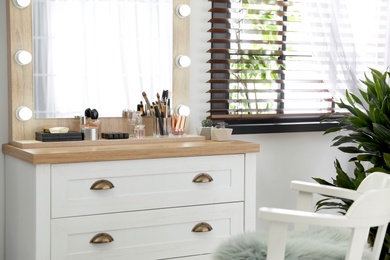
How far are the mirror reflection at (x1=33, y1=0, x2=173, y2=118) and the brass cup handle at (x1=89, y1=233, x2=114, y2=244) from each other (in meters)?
0.65

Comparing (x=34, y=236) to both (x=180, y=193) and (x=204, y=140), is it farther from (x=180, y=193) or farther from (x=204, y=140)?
(x=204, y=140)

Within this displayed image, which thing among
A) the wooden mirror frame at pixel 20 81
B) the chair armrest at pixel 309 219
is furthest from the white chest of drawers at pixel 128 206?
the chair armrest at pixel 309 219

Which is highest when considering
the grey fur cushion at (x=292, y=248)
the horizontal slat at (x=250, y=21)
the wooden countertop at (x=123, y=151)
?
the horizontal slat at (x=250, y=21)

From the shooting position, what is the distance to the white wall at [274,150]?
141 inches

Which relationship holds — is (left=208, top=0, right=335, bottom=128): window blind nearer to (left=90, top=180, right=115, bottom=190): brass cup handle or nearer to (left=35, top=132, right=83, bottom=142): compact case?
(left=35, top=132, right=83, bottom=142): compact case

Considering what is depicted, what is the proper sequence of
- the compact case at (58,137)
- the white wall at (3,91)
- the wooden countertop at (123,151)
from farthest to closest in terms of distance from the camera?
1. the white wall at (3,91)
2. the compact case at (58,137)
3. the wooden countertop at (123,151)

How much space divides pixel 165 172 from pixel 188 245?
0.35 m

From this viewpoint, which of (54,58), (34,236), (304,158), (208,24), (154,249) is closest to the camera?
(34,236)

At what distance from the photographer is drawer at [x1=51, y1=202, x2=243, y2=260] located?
2.81 metres

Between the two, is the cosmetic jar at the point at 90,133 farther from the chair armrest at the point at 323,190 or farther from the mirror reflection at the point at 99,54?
the chair armrest at the point at 323,190

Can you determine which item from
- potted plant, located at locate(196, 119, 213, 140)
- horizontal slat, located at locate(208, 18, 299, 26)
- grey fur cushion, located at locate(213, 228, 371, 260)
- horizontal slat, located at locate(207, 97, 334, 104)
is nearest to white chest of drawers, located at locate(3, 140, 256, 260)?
potted plant, located at locate(196, 119, 213, 140)

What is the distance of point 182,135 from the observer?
3404mm

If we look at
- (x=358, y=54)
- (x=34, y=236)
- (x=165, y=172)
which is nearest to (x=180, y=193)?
(x=165, y=172)

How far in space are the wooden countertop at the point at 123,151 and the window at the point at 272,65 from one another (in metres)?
0.49
